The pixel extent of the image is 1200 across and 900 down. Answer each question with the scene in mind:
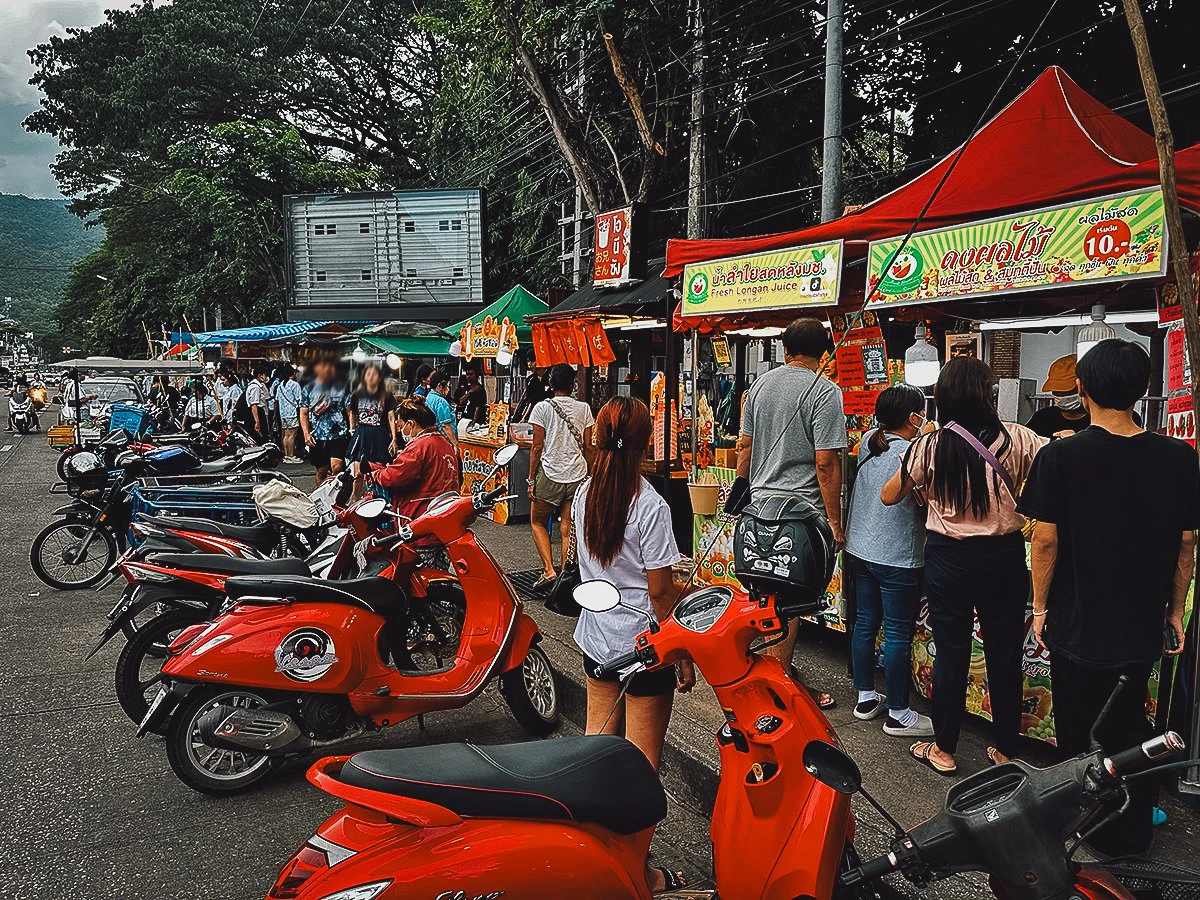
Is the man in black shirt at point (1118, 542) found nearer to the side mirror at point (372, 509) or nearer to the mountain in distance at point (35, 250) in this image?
the side mirror at point (372, 509)

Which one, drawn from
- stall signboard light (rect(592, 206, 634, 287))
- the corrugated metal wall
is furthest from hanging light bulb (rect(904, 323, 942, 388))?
the corrugated metal wall

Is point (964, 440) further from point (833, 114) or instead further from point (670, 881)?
point (833, 114)

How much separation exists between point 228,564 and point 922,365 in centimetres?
399

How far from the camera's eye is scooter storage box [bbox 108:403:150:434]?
14930 millimetres

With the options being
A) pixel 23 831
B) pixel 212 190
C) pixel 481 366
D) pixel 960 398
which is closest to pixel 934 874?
pixel 960 398

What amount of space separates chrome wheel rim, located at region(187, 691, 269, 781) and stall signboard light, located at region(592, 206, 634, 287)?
21.1 feet

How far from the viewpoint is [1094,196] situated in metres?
3.53

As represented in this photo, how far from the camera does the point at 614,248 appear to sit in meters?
9.39

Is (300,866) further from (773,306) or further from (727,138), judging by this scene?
(727,138)

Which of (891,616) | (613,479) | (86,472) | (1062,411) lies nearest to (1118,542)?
(891,616)

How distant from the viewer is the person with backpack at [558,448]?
669 centimetres

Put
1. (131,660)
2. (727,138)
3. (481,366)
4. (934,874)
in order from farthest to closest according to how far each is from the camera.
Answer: (481,366)
(727,138)
(131,660)
(934,874)

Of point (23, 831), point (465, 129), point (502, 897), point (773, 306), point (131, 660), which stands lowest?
point (23, 831)

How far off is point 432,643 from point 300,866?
2898 mm
